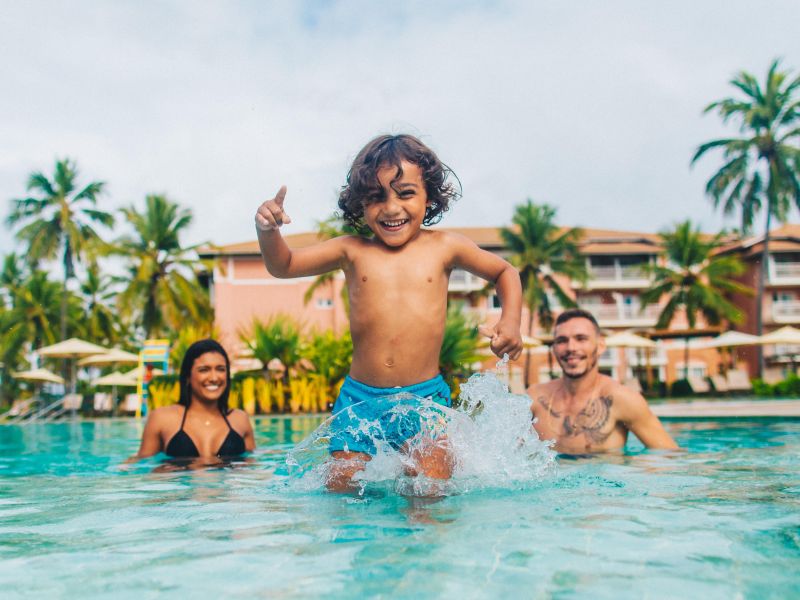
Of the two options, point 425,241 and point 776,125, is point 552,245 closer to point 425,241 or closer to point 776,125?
point 776,125

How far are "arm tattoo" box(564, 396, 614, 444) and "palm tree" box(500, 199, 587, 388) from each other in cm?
3223

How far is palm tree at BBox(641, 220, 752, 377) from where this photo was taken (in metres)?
37.8

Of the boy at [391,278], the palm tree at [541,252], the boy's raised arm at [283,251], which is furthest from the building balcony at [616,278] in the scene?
the boy's raised arm at [283,251]

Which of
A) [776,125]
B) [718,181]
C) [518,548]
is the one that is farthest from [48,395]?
[776,125]

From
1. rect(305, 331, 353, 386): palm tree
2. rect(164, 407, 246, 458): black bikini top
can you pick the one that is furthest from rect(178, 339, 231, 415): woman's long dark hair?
rect(305, 331, 353, 386): palm tree

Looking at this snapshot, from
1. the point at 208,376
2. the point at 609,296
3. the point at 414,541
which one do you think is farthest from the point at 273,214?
the point at 609,296

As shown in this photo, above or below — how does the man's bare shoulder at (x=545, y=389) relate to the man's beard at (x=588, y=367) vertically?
below

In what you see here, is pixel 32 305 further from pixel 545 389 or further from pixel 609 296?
pixel 545 389

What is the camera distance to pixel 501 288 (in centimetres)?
347

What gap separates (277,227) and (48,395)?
2490 centimetres

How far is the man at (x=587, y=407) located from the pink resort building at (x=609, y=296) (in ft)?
116

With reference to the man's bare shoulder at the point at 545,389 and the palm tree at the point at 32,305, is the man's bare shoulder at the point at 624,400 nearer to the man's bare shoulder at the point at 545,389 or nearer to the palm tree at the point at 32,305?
the man's bare shoulder at the point at 545,389

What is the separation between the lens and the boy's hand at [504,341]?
302 centimetres

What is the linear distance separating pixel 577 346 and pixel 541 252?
33.7 meters
